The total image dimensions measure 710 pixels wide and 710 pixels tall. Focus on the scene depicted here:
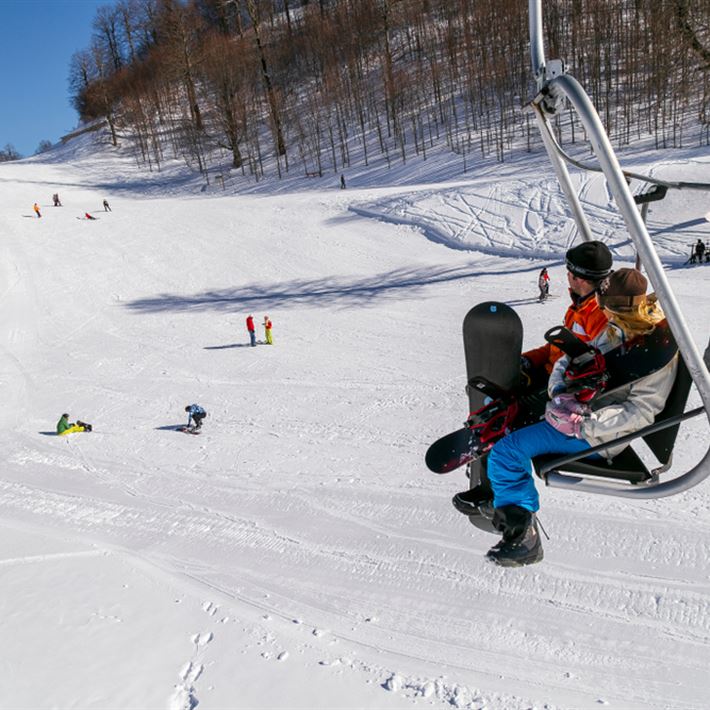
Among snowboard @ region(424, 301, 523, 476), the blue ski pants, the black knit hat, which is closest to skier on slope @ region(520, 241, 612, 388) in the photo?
the black knit hat

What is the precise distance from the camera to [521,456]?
3.33 metres

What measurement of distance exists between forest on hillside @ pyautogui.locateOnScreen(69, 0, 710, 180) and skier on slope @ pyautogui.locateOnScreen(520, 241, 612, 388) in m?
25.6

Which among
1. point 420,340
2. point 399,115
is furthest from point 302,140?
point 420,340

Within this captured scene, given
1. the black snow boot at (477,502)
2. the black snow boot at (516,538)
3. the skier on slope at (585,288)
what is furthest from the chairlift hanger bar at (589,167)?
the black snow boot at (477,502)

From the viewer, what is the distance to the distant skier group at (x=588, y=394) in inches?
112

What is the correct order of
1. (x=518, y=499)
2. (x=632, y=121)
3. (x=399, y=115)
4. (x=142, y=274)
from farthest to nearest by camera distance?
1. (x=399, y=115)
2. (x=632, y=121)
3. (x=142, y=274)
4. (x=518, y=499)

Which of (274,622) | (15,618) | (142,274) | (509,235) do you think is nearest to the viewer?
(274,622)

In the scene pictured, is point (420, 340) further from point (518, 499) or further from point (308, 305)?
point (518, 499)

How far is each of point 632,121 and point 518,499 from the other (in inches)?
Result: 1273

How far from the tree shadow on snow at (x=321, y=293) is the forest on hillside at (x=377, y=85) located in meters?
12.7

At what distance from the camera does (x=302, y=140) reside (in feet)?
132

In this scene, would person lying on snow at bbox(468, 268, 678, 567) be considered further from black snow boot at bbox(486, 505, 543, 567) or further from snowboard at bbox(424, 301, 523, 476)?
black snow boot at bbox(486, 505, 543, 567)

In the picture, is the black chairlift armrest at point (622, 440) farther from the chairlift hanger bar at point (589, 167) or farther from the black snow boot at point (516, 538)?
the chairlift hanger bar at point (589, 167)

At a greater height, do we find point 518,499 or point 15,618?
point 518,499
